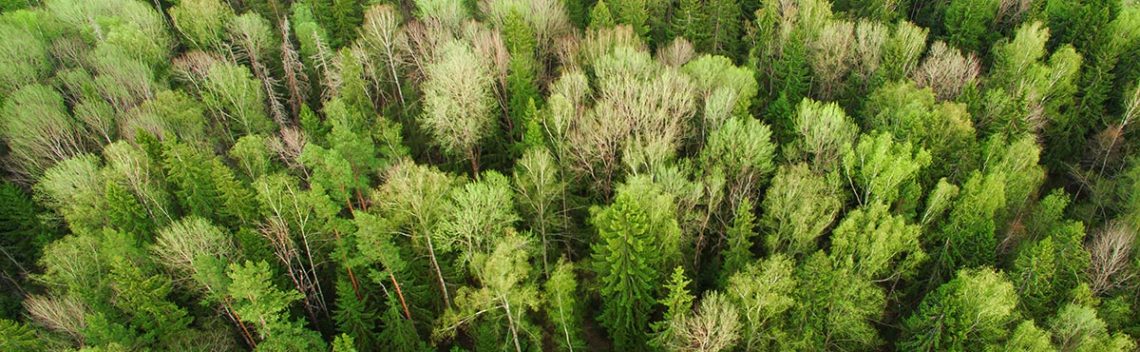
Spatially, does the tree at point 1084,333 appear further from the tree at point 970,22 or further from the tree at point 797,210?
the tree at point 970,22

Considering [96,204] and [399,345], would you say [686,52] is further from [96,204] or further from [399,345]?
[96,204]

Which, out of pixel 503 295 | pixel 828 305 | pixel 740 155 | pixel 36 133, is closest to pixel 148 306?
pixel 503 295

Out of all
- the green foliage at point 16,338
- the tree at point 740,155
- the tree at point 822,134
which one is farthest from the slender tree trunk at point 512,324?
the green foliage at point 16,338

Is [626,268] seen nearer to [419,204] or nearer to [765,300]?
[765,300]

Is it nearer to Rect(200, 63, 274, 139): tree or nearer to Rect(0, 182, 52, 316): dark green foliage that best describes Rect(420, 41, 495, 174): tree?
Rect(200, 63, 274, 139): tree

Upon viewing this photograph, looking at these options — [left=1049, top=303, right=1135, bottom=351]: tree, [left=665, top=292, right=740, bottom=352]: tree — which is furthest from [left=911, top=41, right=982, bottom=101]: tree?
[left=665, top=292, right=740, bottom=352]: tree

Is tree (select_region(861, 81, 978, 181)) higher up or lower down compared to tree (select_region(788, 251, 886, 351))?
higher up

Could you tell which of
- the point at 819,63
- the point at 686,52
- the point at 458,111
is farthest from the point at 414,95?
the point at 819,63
